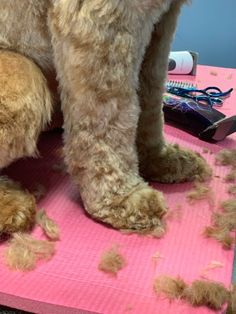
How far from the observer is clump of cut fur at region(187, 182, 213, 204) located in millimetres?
1047

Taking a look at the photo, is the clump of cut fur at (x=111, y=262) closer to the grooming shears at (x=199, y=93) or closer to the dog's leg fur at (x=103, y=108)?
the dog's leg fur at (x=103, y=108)

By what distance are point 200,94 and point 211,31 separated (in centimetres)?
78

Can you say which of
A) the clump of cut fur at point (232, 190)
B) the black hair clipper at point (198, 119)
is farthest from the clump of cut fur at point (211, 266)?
the black hair clipper at point (198, 119)

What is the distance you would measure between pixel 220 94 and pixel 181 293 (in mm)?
856

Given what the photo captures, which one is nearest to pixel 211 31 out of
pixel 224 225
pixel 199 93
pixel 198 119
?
pixel 199 93

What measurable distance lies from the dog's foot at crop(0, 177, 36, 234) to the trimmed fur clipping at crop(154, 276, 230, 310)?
25cm

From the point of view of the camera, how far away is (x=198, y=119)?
1.32m

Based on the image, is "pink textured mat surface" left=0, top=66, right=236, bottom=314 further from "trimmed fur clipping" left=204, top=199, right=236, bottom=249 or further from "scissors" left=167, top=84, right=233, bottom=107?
"scissors" left=167, top=84, right=233, bottom=107

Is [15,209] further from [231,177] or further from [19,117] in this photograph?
[231,177]

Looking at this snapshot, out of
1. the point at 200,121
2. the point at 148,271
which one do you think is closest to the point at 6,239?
the point at 148,271


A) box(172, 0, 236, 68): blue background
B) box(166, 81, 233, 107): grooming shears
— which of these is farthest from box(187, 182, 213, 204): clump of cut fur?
box(172, 0, 236, 68): blue background

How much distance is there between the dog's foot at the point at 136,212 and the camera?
922 millimetres

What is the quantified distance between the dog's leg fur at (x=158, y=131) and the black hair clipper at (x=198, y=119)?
0.17m

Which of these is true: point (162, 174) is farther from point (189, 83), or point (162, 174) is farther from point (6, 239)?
point (189, 83)
